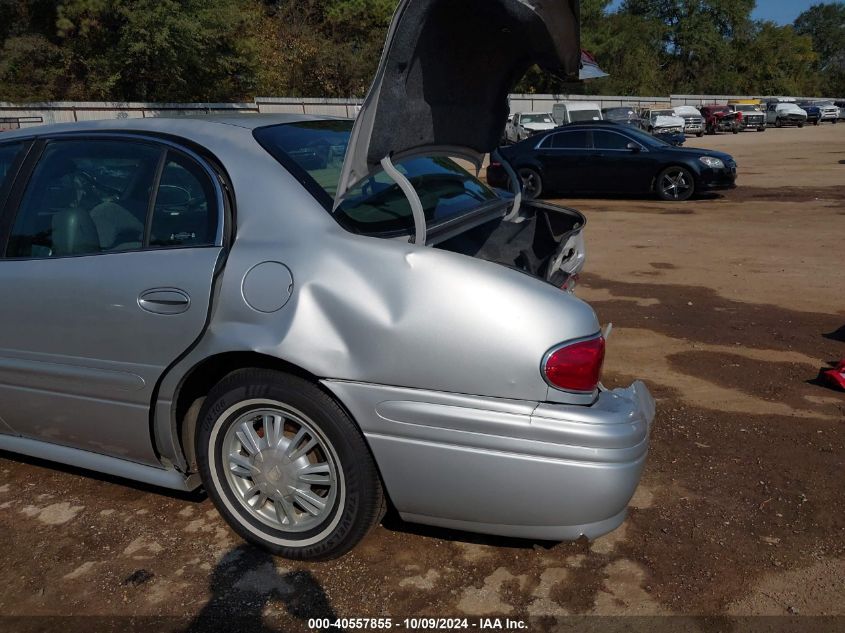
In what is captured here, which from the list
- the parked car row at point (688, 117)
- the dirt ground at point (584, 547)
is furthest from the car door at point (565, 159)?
the dirt ground at point (584, 547)

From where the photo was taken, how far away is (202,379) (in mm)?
2898

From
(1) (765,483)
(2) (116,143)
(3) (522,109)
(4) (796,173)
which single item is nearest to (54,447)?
(2) (116,143)

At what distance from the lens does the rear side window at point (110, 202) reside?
2.94 metres

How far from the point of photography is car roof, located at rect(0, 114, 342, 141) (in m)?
3.10

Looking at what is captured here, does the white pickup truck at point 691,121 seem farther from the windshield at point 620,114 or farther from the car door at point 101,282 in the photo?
the car door at point 101,282

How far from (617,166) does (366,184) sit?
12421 millimetres

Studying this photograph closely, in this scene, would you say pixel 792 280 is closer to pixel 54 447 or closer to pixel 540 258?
pixel 540 258

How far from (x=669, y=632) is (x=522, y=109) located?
45.1 m

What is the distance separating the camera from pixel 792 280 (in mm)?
7273

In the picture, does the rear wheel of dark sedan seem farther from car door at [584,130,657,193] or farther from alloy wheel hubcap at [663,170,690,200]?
car door at [584,130,657,193]

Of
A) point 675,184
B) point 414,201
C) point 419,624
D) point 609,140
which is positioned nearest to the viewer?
point 419,624

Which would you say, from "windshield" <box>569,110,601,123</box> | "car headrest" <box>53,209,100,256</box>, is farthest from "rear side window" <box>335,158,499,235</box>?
"windshield" <box>569,110,601,123</box>

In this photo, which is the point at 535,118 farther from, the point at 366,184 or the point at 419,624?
the point at 419,624

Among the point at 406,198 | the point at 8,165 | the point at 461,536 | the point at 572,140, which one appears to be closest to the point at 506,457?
the point at 461,536
